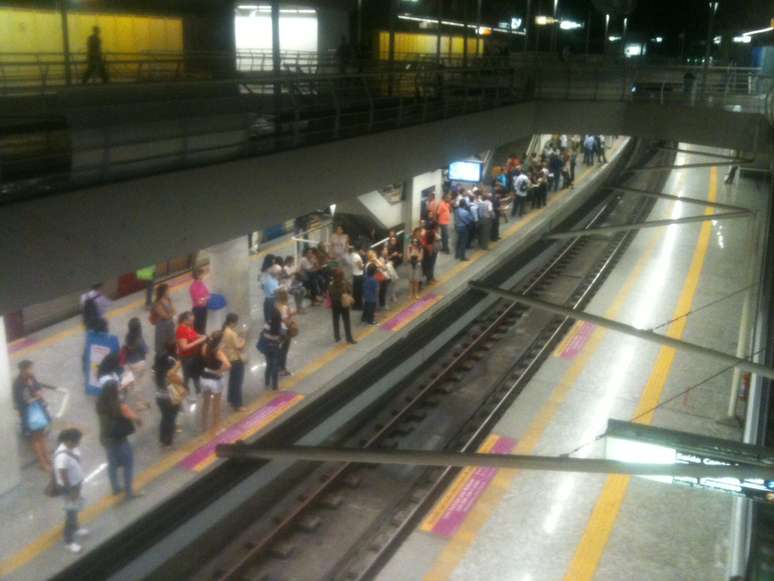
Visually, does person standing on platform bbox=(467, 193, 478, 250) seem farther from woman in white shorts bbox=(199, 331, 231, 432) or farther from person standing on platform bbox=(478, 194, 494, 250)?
woman in white shorts bbox=(199, 331, 231, 432)

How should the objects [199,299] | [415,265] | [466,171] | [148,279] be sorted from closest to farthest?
[199,299] < [148,279] < [415,265] < [466,171]

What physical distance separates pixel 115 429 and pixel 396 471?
297 centimetres

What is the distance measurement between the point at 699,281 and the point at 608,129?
361 centimetres

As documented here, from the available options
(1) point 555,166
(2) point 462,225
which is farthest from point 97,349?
(1) point 555,166

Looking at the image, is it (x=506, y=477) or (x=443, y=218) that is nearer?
(x=506, y=477)

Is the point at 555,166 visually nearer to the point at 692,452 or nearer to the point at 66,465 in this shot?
the point at 692,452

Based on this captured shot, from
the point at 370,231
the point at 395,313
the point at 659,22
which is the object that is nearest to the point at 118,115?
the point at 395,313

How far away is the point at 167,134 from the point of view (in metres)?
6.04

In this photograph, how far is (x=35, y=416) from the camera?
705cm

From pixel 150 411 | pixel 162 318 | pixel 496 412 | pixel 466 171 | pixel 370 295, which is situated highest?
pixel 466 171

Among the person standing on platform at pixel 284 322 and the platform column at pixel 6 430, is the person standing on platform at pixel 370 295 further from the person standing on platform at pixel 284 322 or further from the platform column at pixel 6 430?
the platform column at pixel 6 430

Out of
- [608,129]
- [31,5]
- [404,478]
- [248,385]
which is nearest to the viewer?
[404,478]

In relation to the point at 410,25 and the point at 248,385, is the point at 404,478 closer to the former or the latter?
the point at 248,385

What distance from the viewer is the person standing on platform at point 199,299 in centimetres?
977
